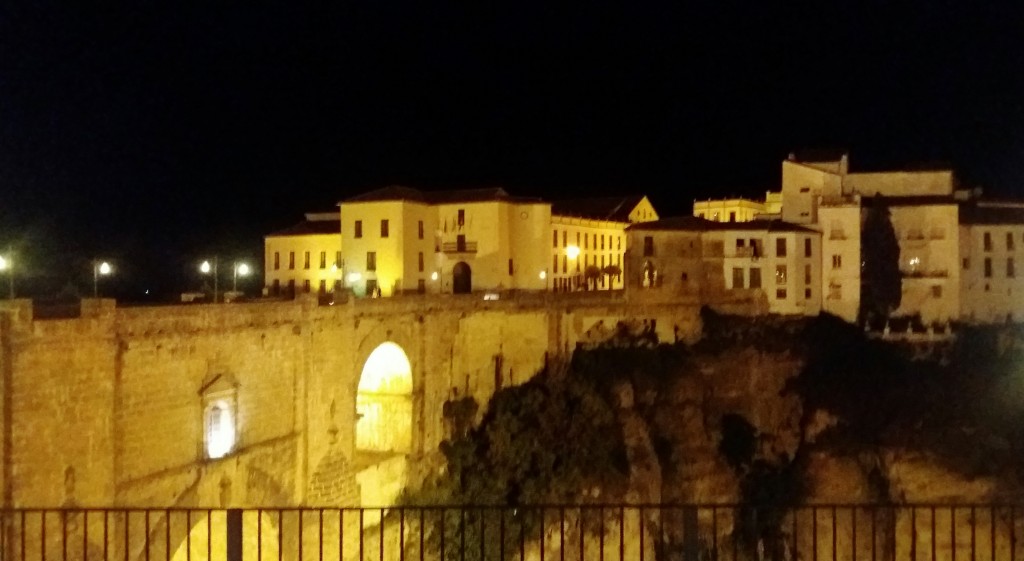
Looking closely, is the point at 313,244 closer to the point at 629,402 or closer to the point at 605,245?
the point at 605,245

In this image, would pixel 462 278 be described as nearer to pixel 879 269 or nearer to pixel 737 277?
pixel 737 277

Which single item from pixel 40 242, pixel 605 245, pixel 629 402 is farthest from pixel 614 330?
pixel 40 242

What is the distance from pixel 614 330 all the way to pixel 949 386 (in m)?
12.7

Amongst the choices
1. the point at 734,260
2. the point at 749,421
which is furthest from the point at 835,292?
the point at 749,421

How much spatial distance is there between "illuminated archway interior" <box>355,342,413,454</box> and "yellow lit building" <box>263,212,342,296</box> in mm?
14138

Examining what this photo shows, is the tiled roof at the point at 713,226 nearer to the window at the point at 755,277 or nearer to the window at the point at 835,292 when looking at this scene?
the window at the point at 755,277

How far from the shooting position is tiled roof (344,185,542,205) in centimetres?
4038

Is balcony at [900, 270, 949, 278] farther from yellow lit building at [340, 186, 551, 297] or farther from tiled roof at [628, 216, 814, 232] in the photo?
yellow lit building at [340, 186, 551, 297]

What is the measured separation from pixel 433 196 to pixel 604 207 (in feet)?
41.4

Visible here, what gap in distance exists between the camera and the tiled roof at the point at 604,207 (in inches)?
1975

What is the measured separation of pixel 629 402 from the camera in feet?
104

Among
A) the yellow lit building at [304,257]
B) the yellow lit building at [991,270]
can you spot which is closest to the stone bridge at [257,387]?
the yellow lit building at [991,270]

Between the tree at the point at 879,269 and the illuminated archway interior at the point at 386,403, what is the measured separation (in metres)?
20.2

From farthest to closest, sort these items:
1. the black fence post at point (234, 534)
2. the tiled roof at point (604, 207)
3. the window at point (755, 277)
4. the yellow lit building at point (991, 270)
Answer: the tiled roof at point (604, 207) → the yellow lit building at point (991, 270) → the window at point (755, 277) → the black fence post at point (234, 534)
